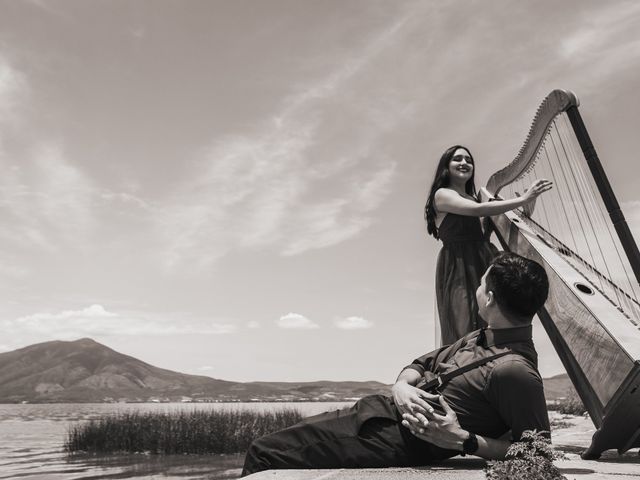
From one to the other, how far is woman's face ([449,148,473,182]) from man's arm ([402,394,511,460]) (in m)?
2.23

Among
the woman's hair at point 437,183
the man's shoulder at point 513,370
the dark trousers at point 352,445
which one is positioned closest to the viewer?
the man's shoulder at point 513,370

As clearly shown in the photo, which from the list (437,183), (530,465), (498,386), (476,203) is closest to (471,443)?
(498,386)

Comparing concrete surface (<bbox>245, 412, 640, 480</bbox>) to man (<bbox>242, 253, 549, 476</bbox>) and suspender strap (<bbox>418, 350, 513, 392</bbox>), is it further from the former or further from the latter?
suspender strap (<bbox>418, 350, 513, 392</bbox>)

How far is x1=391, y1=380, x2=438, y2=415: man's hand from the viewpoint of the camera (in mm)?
1849

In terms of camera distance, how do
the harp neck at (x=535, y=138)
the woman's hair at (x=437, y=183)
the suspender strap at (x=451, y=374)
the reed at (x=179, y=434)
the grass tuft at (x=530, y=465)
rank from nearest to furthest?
1. the grass tuft at (x=530, y=465)
2. the suspender strap at (x=451, y=374)
3. the harp neck at (x=535, y=138)
4. the woman's hair at (x=437, y=183)
5. the reed at (x=179, y=434)

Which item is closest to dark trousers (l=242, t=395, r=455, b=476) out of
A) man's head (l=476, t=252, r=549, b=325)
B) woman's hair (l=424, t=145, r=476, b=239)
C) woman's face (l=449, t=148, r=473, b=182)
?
man's head (l=476, t=252, r=549, b=325)

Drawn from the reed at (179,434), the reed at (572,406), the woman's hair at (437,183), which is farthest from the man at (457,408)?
the reed at (179,434)

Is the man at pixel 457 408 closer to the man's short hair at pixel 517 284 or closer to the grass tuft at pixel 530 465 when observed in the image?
the man's short hair at pixel 517 284

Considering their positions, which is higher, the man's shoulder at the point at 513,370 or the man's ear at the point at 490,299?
the man's ear at the point at 490,299

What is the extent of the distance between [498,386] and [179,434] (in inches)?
686

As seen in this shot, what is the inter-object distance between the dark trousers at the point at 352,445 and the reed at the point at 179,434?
1610cm

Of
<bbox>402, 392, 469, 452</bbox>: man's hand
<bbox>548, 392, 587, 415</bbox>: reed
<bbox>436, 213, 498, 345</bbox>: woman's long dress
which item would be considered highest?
<bbox>436, 213, 498, 345</bbox>: woman's long dress

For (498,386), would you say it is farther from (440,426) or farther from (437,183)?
(437,183)

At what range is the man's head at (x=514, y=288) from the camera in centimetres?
186
